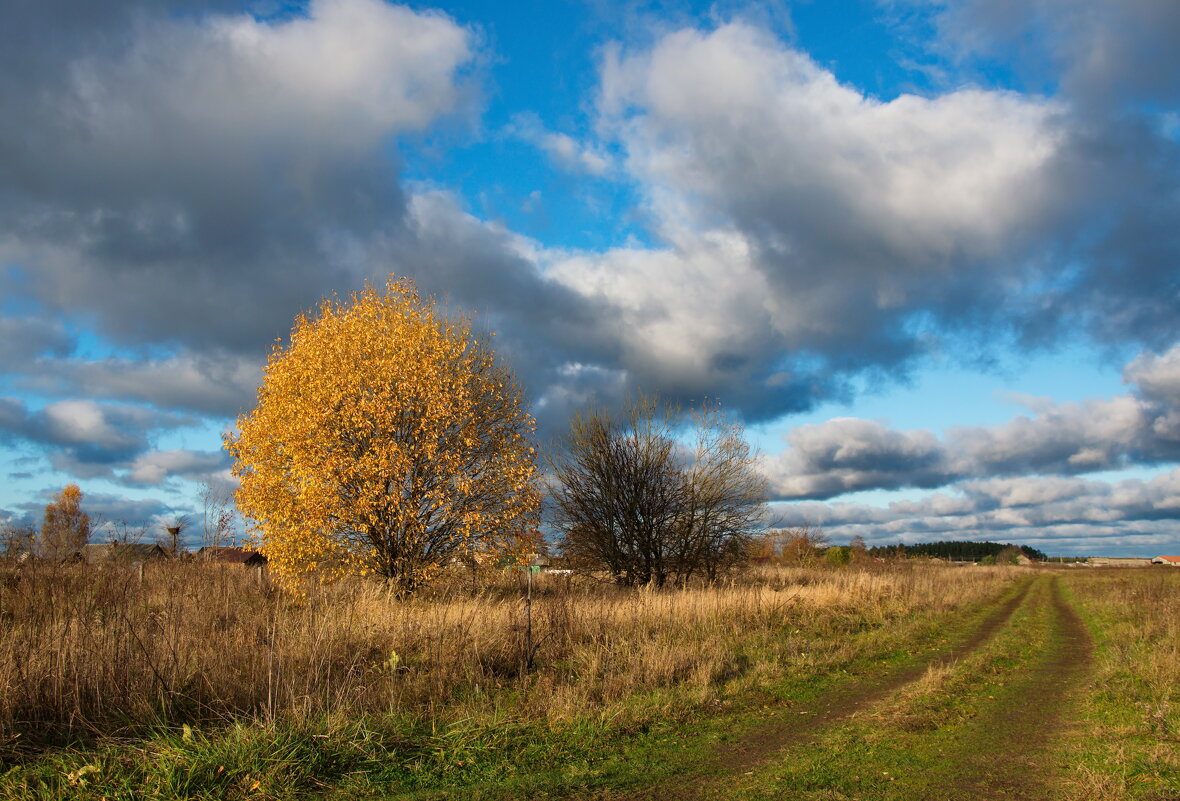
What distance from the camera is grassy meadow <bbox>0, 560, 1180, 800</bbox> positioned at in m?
6.14

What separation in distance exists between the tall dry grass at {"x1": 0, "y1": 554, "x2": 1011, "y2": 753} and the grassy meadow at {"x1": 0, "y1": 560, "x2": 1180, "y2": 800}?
1.4 inches

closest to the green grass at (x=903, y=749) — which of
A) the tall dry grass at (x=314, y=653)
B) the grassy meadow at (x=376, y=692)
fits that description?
the grassy meadow at (x=376, y=692)

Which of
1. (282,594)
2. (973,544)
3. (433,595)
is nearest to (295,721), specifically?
(282,594)

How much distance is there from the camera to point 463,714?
26.4 ft

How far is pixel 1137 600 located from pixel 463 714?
26588 millimetres

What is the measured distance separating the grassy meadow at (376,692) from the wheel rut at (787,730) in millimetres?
Answer: 231

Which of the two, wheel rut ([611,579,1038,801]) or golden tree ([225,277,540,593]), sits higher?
golden tree ([225,277,540,593])

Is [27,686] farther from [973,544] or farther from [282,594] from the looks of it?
[973,544]

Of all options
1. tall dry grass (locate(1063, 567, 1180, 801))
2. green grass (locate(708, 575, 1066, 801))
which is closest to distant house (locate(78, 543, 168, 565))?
green grass (locate(708, 575, 1066, 801))

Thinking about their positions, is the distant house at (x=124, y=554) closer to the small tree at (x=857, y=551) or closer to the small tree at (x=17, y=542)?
the small tree at (x=17, y=542)

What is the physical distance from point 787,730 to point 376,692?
194 inches

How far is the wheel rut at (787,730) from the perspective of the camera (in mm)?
6242

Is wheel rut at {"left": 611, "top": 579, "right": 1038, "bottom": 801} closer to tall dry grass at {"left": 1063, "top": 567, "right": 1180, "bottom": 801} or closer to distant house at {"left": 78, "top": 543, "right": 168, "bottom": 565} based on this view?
tall dry grass at {"left": 1063, "top": 567, "right": 1180, "bottom": 801}

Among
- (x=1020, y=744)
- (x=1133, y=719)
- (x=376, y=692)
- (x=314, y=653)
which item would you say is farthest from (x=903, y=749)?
(x=314, y=653)
